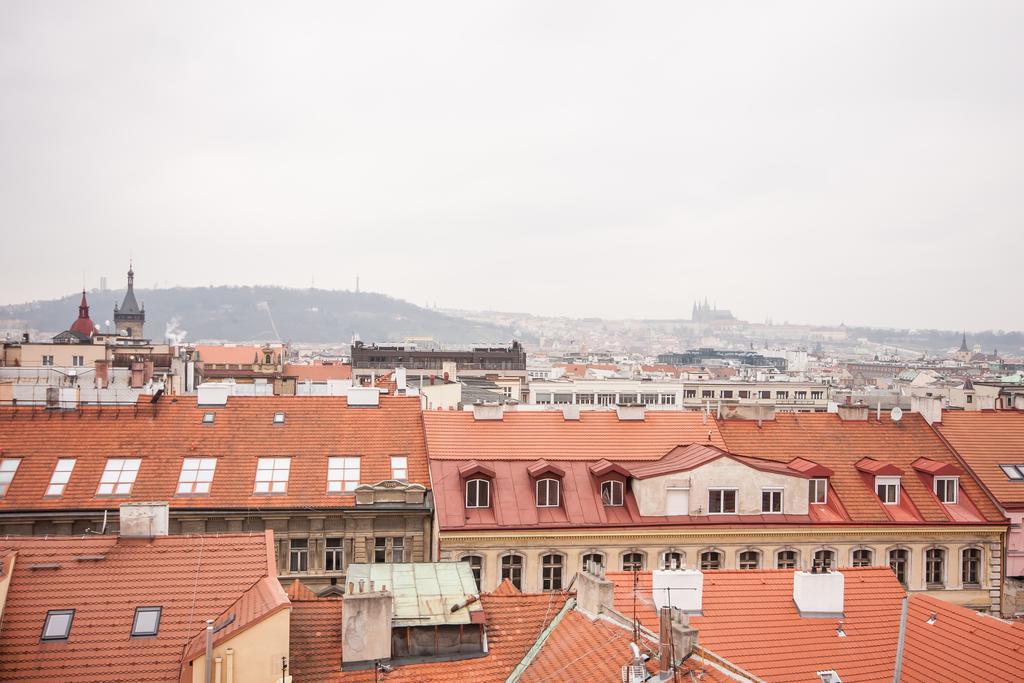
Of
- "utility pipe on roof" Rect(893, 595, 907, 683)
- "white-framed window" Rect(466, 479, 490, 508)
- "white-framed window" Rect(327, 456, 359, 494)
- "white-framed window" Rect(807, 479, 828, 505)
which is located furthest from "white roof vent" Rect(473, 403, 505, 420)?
"utility pipe on roof" Rect(893, 595, 907, 683)

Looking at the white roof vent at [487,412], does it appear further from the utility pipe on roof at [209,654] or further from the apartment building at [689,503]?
the utility pipe on roof at [209,654]

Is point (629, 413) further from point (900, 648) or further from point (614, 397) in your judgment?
point (614, 397)

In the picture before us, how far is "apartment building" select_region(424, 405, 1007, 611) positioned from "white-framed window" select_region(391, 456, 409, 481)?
1502 mm

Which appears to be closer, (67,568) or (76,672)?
(76,672)

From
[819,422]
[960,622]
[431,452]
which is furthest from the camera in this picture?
[819,422]

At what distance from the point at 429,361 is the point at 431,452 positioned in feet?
399

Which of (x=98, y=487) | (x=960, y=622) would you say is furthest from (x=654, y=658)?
(x=98, y=487)

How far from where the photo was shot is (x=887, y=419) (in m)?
51.6

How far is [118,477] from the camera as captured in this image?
4131cm

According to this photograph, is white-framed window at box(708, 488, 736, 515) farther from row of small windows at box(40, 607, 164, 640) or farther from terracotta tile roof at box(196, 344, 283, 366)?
terracotta tile roof at box(196, 344, 283, 366)

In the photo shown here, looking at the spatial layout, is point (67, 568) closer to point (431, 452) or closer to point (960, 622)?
point (431, 452)

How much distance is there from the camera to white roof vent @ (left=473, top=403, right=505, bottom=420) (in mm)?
46906

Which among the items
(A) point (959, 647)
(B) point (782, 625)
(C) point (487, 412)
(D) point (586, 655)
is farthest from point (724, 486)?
(D) point (586, 655)

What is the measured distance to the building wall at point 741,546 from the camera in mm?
39938
